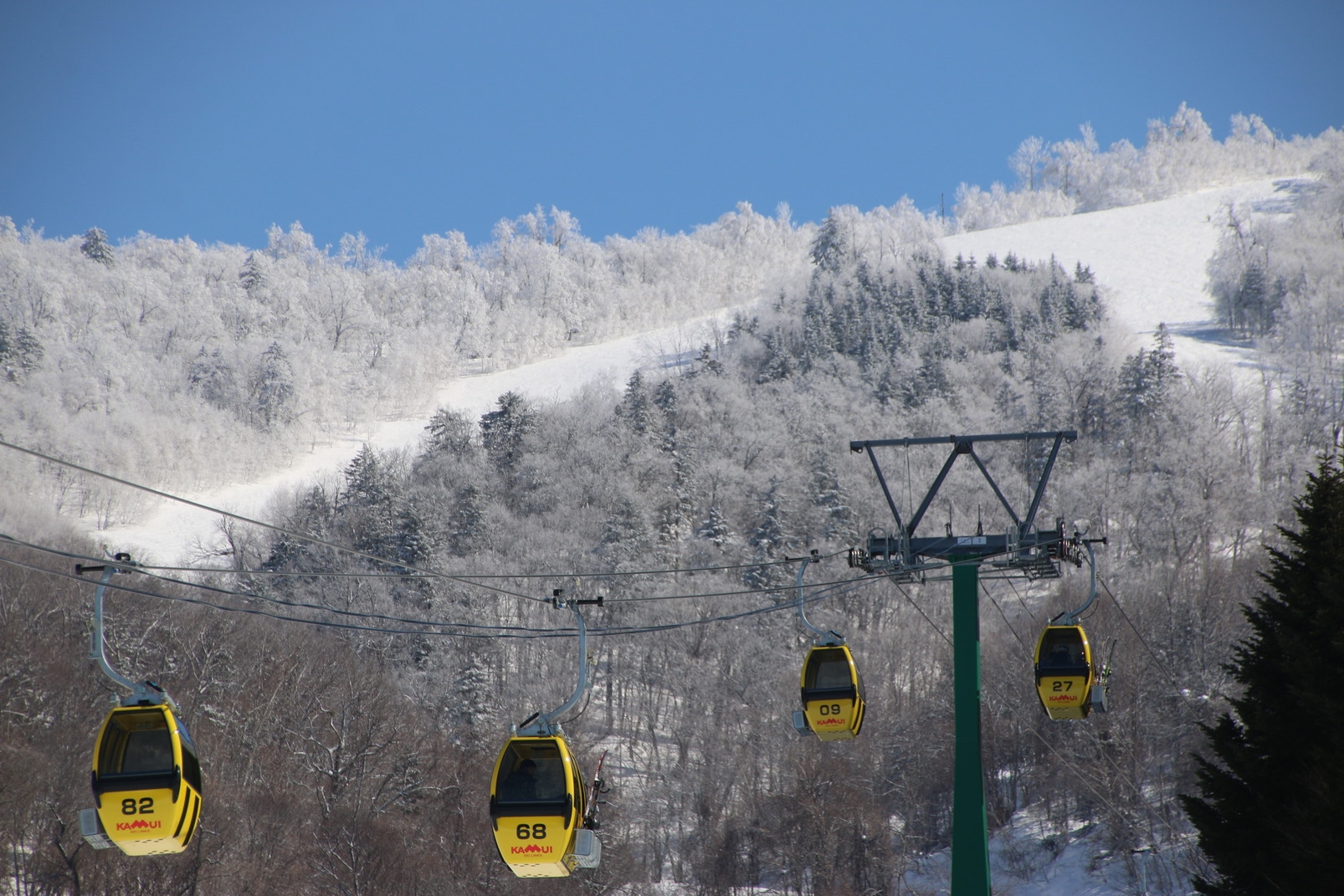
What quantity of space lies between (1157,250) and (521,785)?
134695mm

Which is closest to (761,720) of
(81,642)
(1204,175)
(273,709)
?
(273,709)

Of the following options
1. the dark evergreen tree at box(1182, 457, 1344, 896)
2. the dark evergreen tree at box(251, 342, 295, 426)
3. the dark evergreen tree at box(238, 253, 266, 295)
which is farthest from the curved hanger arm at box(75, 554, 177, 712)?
the dark evergreen tree at box(238, 253, 266, 295)

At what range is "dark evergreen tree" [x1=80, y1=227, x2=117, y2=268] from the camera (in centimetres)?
12331

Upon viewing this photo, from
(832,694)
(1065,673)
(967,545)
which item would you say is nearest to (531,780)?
(832,694)

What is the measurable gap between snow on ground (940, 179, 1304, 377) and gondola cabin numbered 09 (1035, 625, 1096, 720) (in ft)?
274

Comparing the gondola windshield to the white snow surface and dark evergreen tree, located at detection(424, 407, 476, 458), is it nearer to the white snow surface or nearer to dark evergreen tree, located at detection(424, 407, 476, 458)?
the white snow surface

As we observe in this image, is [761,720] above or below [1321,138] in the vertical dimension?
below

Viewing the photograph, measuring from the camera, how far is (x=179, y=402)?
96812 mm

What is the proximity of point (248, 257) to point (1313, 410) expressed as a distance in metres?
105

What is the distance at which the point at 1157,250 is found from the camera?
13125cm

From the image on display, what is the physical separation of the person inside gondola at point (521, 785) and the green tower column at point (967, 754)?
6.67 meters

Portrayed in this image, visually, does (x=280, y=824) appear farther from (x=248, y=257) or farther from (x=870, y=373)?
(x=248, y=257)

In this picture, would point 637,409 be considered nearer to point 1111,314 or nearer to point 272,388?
point 272,388

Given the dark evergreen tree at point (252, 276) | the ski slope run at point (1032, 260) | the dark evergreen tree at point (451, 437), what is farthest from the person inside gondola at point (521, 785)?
the dark evergreen tree at point (252, 276)
